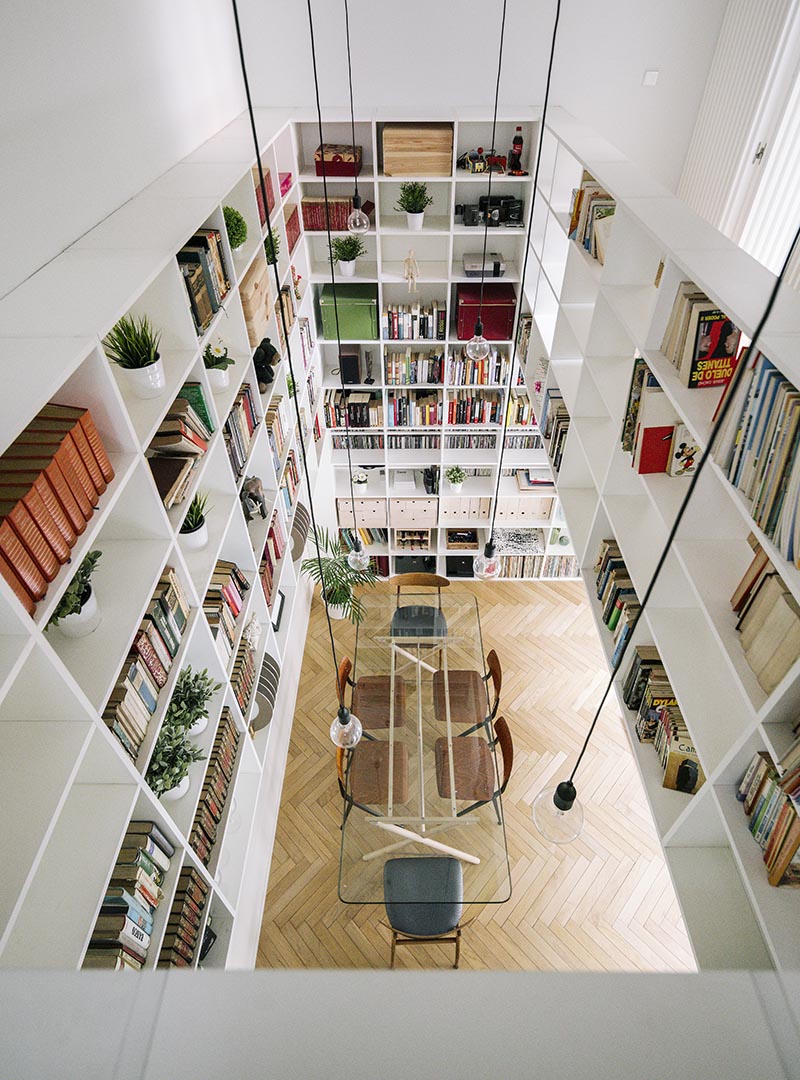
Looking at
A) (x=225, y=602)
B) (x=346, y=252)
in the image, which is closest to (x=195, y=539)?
(x=225, y=602)

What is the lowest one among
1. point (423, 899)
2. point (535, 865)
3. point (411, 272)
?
point (535, 865)

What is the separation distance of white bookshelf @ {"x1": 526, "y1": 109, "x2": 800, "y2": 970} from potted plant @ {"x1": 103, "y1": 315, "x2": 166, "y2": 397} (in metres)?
1.68

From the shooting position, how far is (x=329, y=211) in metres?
3.99

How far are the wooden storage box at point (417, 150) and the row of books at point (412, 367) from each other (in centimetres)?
121

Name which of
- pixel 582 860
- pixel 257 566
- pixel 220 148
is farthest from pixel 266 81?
pixel 582 860

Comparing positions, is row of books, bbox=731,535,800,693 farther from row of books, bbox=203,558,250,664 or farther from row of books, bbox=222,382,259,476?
row of books, bbox=222,382,259,476

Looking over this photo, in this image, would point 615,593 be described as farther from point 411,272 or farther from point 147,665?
point 411,272

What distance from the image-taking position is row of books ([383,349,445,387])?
454 cm

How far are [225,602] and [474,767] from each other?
173cm

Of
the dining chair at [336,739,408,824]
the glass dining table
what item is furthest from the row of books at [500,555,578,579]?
the dining chair at [336,739,408,824]

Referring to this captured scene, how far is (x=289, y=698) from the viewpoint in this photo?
13.7 feet

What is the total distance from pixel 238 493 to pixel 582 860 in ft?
9.78

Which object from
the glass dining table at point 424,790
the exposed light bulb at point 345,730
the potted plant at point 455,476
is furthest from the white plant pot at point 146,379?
the potted plant at point 455,476

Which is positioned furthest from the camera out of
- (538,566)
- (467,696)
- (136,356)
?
(538,566)
